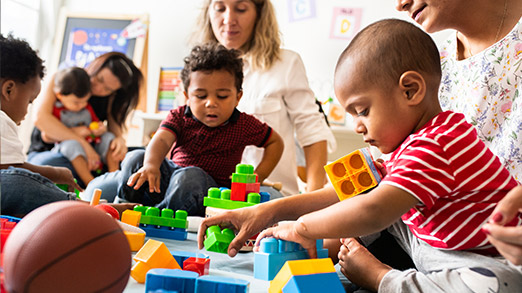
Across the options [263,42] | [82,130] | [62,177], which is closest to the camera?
[62,177]

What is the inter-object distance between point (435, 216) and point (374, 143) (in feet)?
0.57

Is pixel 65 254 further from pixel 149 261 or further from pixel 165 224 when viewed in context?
pixel 165 224

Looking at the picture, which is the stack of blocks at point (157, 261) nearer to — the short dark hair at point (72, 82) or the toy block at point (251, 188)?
the toy block at point (251, 188)

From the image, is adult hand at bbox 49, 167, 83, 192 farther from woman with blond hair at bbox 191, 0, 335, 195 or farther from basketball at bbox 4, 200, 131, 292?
basketball at bbox 4, 200, 131, 292

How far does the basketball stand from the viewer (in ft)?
2.09

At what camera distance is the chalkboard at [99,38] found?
3836mm

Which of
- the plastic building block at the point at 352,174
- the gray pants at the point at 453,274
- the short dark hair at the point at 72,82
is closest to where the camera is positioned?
the gray pants at the point at 453,274

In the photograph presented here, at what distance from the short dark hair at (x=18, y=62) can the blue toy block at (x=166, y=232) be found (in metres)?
0.64

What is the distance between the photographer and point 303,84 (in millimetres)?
2293

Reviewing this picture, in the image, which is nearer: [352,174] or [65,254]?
[65,254]

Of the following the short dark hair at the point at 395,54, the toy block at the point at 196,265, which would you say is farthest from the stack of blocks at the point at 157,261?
the short dark hair at the point at 395,54

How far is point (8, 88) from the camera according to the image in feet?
4.96

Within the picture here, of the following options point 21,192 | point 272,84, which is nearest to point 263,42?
point 272,84

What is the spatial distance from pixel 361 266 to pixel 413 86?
0.37 metres
